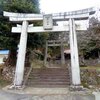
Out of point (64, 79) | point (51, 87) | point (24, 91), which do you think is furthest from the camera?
point (64, 79)

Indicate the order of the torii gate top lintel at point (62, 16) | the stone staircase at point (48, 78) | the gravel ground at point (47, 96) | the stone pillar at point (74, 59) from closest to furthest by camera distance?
1. the gravel ground at point (47, 96)
2. the stone pillar at point (74, 59)
3. the stone staircase at point (48, 78)
4. the torii gate top lintel at point (62, 16)

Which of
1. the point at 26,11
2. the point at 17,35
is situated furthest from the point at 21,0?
the point at 17,35

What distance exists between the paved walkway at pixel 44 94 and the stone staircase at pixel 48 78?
1.02 meters

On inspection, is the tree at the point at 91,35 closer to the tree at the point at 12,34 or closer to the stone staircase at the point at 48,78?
the tree at the point at 12,34

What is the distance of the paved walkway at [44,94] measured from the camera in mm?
9843

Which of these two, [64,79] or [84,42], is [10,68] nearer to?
[64,79]

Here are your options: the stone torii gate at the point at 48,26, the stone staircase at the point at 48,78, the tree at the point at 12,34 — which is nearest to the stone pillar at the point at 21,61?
the stone torii gate at the point at 48,26

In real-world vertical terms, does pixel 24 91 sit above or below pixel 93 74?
below

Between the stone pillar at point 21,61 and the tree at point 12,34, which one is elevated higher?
the tree at point 12,34

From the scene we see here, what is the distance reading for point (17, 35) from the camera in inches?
598

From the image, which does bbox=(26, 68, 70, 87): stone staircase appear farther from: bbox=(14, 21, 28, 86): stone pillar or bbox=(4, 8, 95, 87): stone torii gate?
bbox=(4, 8, 95, 87): stone torii gate

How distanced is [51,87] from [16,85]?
2141mm

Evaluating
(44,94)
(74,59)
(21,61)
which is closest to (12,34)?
(21,61)

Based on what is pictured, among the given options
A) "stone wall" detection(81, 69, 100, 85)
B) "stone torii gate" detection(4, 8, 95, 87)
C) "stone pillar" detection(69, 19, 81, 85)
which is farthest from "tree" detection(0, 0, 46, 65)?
"stone wall" detection(81, 69, 100, 85)
